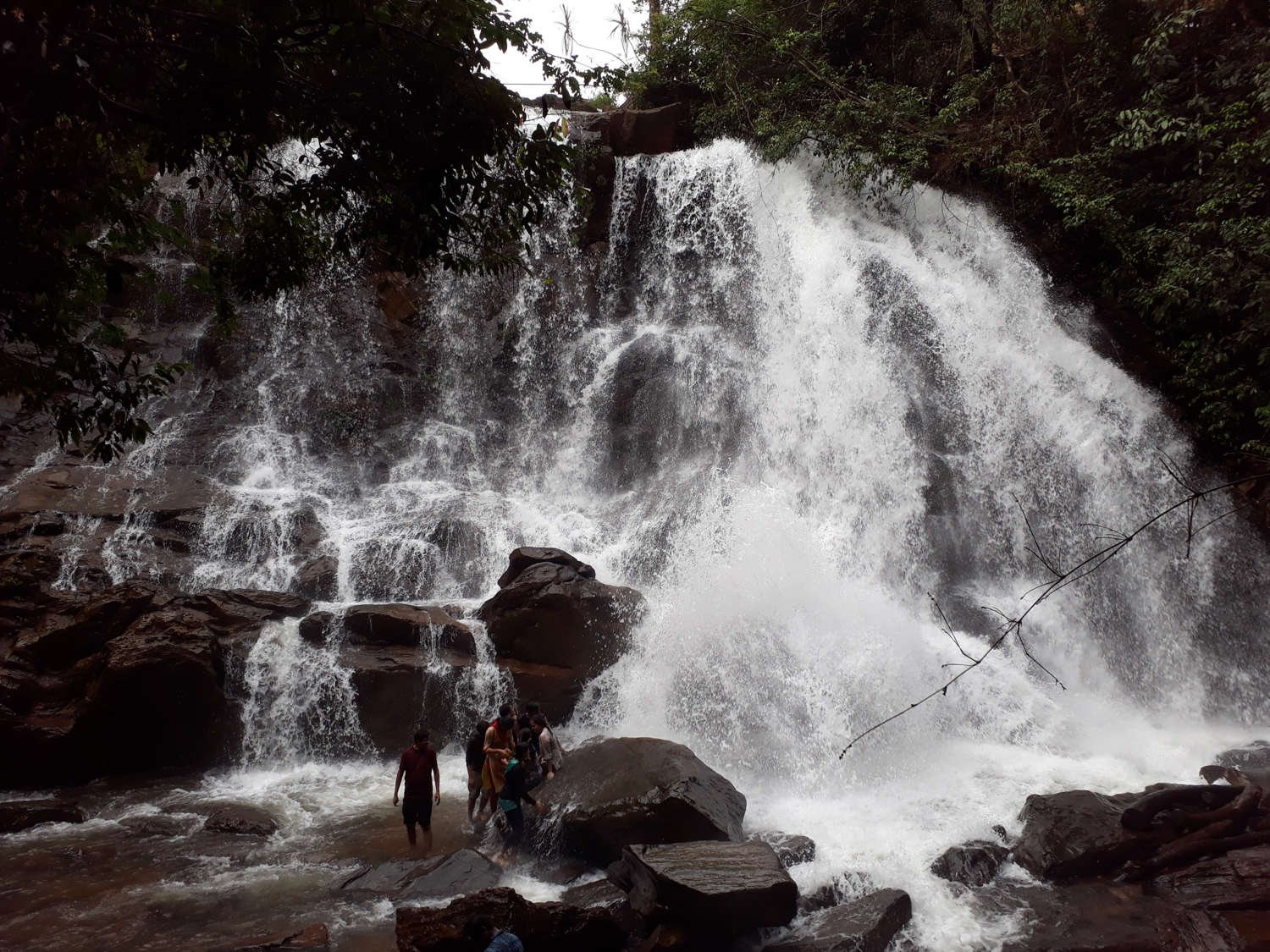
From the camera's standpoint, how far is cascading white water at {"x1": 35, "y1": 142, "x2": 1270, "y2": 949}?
9.56 meters

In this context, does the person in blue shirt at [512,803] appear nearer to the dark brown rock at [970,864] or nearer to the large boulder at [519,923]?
the large boulder at [519,923]

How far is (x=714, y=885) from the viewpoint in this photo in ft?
19.0

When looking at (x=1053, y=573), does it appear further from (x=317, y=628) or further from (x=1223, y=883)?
(x=317, y=628)

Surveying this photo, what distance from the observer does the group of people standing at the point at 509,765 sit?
24.5ft

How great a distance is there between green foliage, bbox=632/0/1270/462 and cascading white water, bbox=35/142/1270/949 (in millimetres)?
924

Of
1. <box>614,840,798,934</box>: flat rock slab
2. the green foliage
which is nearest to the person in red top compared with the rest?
<box>614,840,798,934</box>: flat rock slab

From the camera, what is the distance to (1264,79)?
11469 mm

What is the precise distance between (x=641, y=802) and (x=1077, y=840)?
393 centimetres

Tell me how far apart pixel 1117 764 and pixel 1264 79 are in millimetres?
10426

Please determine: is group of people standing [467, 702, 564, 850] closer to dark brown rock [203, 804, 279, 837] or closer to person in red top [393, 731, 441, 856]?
person in red top [393, 731, 441, 856]

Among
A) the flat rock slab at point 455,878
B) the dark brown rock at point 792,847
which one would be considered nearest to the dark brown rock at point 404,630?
the flat rock slab at point 455,878

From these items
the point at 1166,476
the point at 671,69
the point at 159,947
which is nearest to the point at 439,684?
the point at 159,947

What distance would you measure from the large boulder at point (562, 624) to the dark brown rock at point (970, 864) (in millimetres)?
4997

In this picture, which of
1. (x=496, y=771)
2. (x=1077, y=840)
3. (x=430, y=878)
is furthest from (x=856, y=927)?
(x=496, y=771)
